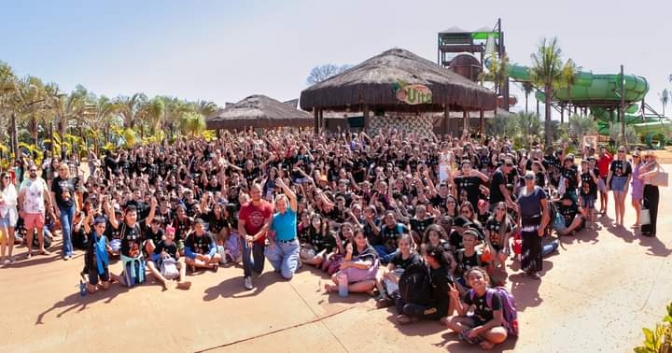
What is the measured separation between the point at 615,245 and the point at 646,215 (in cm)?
87

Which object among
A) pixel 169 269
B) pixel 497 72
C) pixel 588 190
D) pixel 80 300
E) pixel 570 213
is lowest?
pixel 80 300

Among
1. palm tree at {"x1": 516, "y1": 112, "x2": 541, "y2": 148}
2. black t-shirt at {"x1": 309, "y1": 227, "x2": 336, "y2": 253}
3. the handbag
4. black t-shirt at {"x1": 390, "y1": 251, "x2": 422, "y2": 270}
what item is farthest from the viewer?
palm tree at {"x1": 516, "y1": 112, "x2": 541, "y2": 148}

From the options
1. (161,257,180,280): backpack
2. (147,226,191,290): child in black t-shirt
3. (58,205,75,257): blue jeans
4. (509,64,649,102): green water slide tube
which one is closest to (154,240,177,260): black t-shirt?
(147,226,191,290): child in black t-shirt

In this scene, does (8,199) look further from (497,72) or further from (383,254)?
(497,72)

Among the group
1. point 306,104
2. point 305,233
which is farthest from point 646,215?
point 306,104

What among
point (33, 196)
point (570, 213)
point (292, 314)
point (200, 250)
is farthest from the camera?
point (570, 213)

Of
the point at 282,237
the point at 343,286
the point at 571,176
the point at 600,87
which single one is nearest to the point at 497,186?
the point at 571,176

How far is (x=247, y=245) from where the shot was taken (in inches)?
265

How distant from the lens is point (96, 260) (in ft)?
20.5

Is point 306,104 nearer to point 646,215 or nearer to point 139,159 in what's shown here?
point 139,159

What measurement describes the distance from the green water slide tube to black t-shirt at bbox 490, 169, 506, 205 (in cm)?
3528

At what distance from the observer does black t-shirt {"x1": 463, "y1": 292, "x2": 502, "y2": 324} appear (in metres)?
4.62

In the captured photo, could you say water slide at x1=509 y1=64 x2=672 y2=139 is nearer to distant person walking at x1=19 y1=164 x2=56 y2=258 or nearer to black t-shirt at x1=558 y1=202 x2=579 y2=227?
black t-shirt at x1=558 y1=202 x2=579 y2=227

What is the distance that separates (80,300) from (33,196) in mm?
2715
